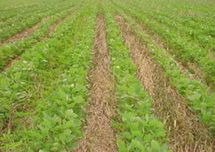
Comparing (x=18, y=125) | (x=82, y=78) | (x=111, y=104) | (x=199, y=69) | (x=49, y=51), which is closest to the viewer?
(x=18, y=125)

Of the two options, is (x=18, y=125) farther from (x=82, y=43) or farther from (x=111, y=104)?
(x=82, y=43)

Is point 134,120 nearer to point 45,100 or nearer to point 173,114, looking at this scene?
point 173,114

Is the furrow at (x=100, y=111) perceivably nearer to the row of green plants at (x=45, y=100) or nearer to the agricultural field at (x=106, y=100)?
the agricultural field at (x=106, y=100)

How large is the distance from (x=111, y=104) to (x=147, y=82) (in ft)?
5.05

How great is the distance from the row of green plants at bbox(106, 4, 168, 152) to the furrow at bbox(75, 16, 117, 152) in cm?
17

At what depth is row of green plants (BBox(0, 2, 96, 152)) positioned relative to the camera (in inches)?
184

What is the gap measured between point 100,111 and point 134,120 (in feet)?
4.53

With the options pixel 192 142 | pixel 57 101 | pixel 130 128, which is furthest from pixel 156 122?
pixel 57 101

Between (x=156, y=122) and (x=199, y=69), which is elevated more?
(x=156, y=122)

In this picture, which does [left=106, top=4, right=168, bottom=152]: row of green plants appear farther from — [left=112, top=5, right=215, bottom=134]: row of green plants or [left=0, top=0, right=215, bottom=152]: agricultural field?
[left=112, top=5, right=215, bottom=134]: row of green plants

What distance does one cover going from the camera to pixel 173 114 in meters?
6.19

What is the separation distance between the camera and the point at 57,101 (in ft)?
18.5

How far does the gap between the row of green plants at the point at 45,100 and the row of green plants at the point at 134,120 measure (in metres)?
0.65

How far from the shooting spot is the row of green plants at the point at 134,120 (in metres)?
4.34
